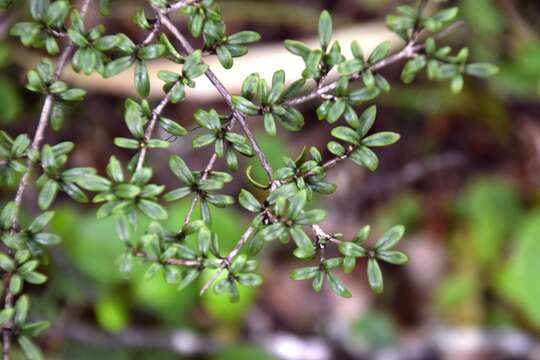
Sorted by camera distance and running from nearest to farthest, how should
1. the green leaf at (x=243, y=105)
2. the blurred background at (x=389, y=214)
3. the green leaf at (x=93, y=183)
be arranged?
the green leaf at (x=93, y=183) → the green leaf at (x=243, y=105) → the blurred background at (x=389, y=214)

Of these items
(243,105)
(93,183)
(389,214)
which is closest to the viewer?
(93,183)

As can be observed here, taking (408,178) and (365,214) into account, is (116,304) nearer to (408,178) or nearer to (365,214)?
(365,214)

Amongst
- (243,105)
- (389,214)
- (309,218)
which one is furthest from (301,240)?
(389,214)

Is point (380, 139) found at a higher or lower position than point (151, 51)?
lower

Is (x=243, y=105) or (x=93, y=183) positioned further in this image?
(x=243, y=105)

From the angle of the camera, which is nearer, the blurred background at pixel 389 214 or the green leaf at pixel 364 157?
the green leaf at pixel 364 157

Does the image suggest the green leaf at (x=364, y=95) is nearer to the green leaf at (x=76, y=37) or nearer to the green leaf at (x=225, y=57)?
the green leaf at (x=225, y=57)

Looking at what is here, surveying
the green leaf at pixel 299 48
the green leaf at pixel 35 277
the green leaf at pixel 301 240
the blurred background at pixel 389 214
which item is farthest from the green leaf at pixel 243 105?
the blurred background at pixel 389 214

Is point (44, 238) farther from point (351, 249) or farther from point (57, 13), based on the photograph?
point (351, 249)

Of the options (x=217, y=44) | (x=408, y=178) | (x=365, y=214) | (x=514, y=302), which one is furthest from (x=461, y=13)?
(x=217, y=44)
